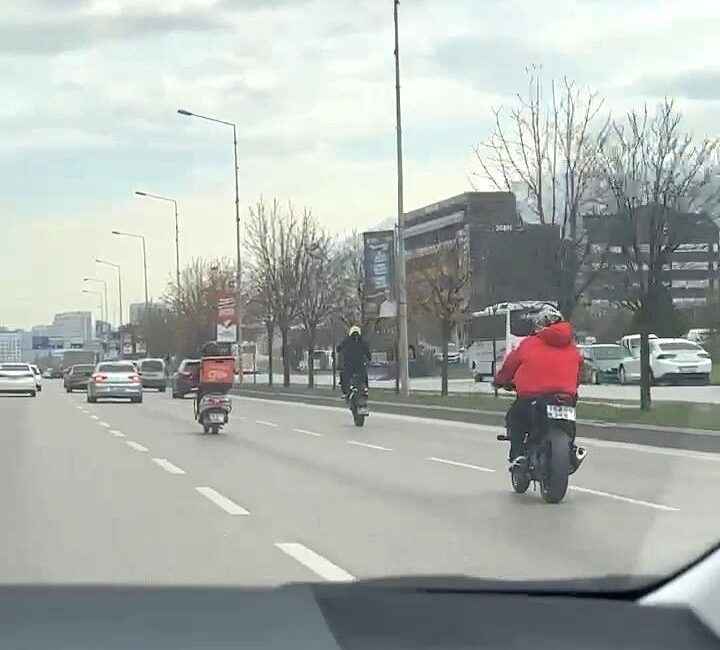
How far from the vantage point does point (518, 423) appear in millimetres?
12750

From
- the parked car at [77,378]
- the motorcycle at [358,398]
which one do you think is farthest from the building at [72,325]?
the motorcycle at [358,398]

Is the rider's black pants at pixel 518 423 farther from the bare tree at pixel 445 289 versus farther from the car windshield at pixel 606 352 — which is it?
the car windshield at pixel 606 352

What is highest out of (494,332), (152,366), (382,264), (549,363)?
(382,264)

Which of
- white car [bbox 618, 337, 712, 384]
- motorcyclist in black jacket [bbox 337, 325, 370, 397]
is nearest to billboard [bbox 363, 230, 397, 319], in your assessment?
white car [bbox 618, 337, 712, 384]

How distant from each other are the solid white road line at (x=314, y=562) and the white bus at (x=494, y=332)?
4.29 m

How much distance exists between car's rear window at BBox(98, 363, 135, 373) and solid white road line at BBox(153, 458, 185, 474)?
1115 inches

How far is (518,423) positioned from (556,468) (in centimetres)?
72

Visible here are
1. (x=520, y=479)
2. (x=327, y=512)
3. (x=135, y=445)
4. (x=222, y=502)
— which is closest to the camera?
(x=327, y=512)

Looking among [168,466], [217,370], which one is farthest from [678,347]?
[168,466]

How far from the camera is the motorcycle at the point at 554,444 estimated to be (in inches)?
479

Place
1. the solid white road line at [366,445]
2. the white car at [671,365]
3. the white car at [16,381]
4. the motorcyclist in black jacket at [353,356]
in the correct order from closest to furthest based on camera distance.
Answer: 1. the solid white road line at [366,445]
2. the motorcyclist in black jacket at [353,356]
3. the white car at [671,365]
4. the white car at [16,381]

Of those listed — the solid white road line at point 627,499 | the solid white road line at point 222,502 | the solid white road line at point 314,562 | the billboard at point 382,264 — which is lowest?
the solid white road line at point 627,499

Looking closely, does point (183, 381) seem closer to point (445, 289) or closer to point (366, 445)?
point (445, 289)

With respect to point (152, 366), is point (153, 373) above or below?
below
